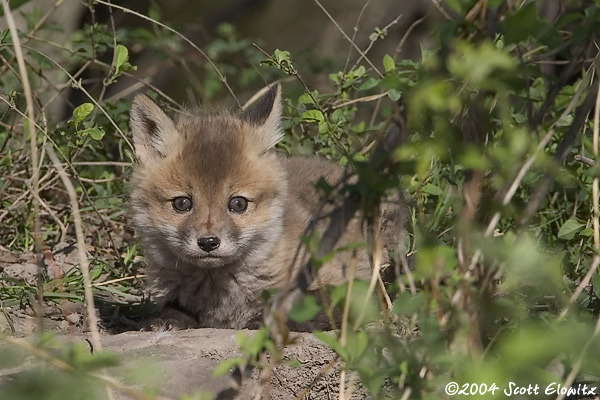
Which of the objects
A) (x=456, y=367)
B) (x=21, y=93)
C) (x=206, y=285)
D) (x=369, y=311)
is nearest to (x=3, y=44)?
(x=21, y=93)

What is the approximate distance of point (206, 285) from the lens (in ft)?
13.2

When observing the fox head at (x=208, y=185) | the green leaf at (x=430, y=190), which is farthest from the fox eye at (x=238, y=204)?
the green leaf at (x=430, y=190)

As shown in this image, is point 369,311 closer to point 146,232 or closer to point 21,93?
point 146,232

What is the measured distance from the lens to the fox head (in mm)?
3783

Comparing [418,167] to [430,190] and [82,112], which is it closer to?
[430,190]

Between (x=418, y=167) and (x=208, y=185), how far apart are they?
179cm

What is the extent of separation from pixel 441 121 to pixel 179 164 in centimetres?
205

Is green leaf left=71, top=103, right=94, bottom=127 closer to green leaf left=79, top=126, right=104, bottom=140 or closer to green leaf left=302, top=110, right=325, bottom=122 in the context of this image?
green leaf left=79, top=126, right=104, bottom=140

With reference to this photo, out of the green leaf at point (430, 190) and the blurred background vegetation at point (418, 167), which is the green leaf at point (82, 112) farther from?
the green leaf at point (430, 190)

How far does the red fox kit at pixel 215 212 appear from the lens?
383 cm

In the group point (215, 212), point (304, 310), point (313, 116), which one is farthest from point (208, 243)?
point (304, 310)

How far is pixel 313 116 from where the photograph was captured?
13.9 feet

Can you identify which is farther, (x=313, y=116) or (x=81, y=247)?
(x=313, y=116)

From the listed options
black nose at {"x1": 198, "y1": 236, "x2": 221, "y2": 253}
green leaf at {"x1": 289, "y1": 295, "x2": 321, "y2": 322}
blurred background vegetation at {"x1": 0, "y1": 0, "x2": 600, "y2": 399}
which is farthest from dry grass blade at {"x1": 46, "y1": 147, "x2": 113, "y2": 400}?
black nose at {"x1": 198, "y1": 236, "x2": 221, "y2": 253}
